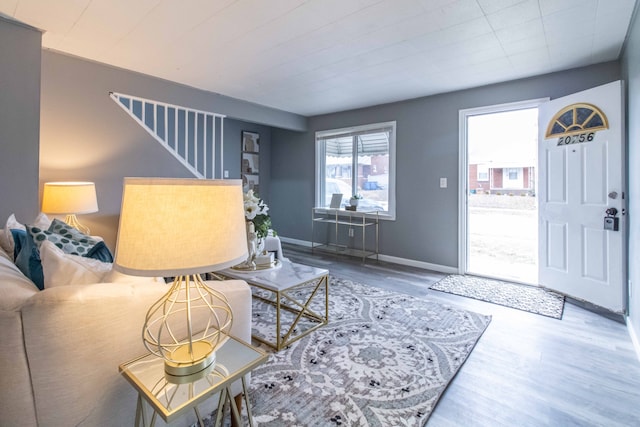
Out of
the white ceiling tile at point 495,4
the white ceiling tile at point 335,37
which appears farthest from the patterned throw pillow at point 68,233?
the white ceiling tile at point 495,4

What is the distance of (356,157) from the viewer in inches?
199

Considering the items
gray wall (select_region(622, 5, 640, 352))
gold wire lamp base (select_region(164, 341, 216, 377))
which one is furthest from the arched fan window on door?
gold wire lamp base (select_region(164, 341, 216, 377))

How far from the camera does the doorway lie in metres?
3.83

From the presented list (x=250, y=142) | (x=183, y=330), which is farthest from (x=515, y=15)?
(x=250, y=142)

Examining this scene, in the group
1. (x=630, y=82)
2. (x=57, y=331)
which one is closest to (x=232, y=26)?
(x=57, y=331)

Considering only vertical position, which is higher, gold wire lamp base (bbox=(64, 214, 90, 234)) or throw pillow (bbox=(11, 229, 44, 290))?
gold wire lamp base (bbox=(64, 214, 90, 234))

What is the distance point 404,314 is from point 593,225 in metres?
1.93

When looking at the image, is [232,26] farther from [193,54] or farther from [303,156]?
[303,156]

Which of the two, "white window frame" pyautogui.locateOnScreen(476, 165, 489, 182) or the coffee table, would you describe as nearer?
the coffee table

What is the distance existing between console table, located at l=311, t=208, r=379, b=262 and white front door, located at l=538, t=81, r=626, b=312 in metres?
2.15

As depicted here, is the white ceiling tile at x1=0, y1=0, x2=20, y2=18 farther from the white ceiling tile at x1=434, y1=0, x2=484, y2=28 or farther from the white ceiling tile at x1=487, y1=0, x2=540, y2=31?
the white ceiling tile at x1=487, y1=0, x2=540, y2=31

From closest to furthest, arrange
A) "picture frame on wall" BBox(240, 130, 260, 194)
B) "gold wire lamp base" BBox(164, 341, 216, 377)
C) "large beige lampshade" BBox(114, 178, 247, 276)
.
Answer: "large beige lampshade" BBox(114, 178, 247, 276), "gold wire lamp base" BBox(164, 341, 216, 377), "picture frame on wall" BBox(240, 130, 260, 194)

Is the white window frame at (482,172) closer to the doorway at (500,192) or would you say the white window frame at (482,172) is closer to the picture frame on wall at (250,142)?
the doorway at (500,192)

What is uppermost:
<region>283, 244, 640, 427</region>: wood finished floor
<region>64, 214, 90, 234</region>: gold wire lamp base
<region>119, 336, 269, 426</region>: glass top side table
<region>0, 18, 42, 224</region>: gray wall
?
<region>0, 18, 42, 224</region>: gray wall
